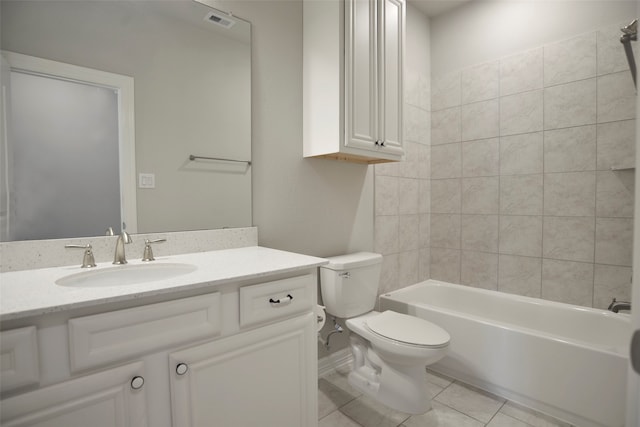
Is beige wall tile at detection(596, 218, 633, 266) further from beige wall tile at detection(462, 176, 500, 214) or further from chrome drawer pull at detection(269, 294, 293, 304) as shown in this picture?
chrome drawer pull at detection(269, 294, 293, 304)

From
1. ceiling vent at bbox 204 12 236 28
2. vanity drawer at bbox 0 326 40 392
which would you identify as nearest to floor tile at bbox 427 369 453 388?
vanity drawer at bbox 0 326 40 392

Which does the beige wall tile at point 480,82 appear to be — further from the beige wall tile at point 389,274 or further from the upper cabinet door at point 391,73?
the beige wall tile at point 389,274

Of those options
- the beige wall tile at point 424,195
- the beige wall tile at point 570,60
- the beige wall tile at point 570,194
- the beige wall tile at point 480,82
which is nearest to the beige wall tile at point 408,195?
the beige wall tile at point 424,195

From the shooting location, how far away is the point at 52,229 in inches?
47.0

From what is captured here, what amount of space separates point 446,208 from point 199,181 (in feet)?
6.75

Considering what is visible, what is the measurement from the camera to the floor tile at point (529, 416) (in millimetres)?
1615

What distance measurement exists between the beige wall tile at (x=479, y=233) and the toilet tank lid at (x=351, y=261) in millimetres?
1017

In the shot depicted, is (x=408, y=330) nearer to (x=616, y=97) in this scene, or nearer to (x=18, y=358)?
(x=18, y=358)

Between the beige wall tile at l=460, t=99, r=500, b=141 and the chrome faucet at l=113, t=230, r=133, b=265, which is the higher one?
the beige wall tile at l=460, t=99, r=500, b=141

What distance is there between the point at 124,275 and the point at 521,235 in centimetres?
247

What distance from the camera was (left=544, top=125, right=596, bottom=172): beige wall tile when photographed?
2.05 meters

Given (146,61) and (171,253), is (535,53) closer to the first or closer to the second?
(146,61)

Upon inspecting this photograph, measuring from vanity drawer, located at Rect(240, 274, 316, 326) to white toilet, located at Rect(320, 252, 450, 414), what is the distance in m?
0.59

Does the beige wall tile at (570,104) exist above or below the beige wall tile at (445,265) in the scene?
above
